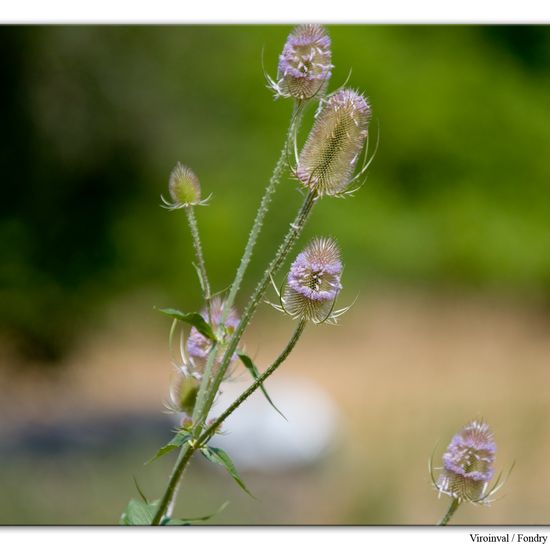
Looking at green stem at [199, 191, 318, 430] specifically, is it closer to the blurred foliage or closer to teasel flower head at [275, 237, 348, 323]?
teasel flower head at [275, 237, 348, 323]

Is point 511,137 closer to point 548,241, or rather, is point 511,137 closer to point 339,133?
point 548,241

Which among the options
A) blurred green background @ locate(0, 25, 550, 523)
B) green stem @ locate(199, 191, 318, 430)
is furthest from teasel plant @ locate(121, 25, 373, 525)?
blurred green background @ locate(0, 25, 550, 523)

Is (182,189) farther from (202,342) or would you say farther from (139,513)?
(139,513)
